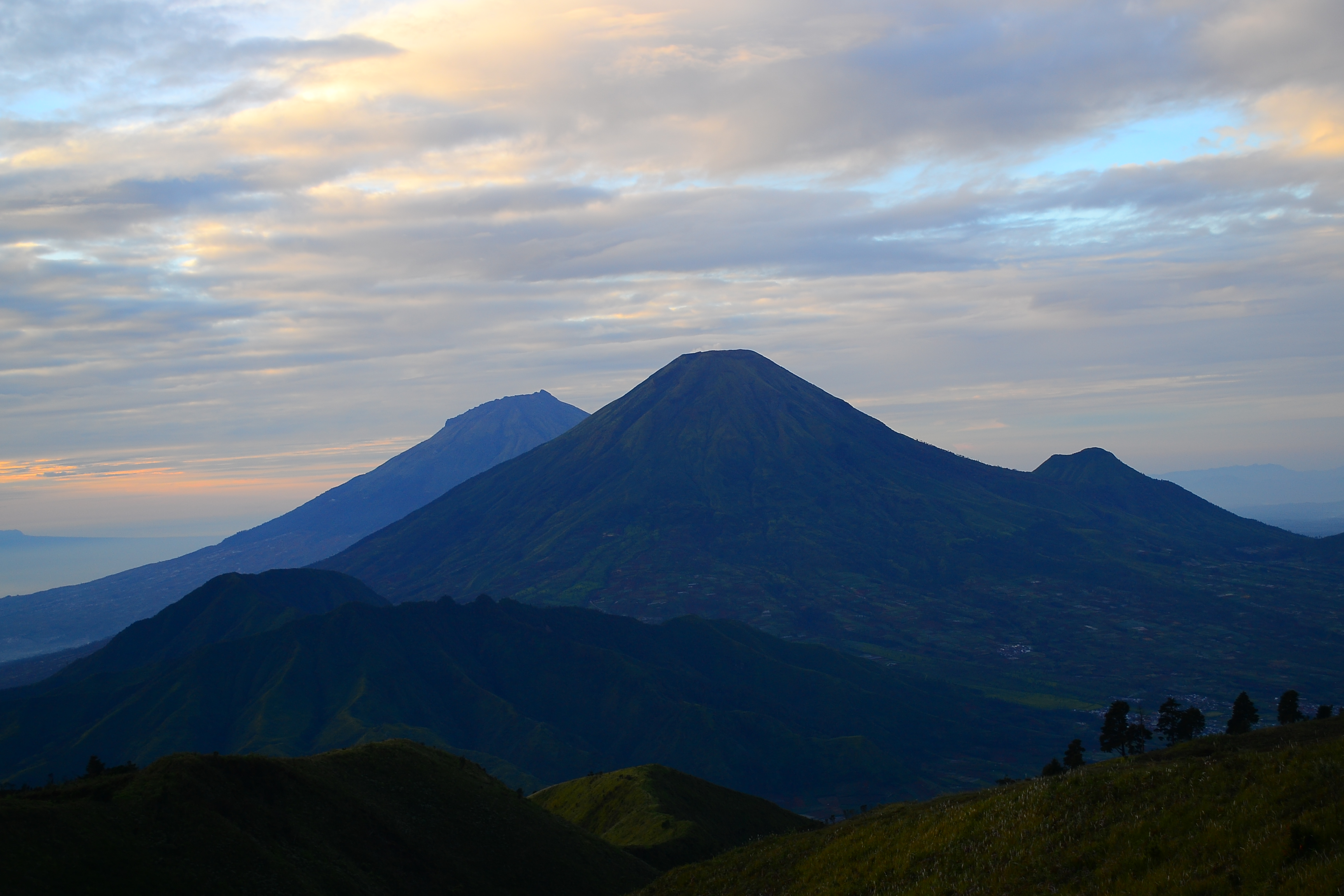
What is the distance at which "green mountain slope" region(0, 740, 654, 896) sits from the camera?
45.5 meters

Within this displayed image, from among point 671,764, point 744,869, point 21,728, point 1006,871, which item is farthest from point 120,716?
point 1006,871

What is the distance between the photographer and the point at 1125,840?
25.4 metres

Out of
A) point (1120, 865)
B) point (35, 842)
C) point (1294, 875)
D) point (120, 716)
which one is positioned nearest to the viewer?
point (1294, 875)

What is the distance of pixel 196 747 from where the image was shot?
181 m

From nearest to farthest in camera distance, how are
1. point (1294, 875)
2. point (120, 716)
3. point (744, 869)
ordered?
point (1294, 875)
point (744, 869)
point (120, 716)

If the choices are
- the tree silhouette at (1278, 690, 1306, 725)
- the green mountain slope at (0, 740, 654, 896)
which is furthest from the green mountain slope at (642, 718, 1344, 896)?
the tree silhouette at (1278, 690, 1306, 725)

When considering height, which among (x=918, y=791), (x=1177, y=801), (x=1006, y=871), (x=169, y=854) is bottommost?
(x=918, y=791)

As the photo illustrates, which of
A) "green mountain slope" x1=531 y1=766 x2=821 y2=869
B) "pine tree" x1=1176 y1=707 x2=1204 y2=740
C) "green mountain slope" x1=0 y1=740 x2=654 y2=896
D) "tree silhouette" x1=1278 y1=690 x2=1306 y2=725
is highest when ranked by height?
"green mountain slope" x1=0 y1=740 x2=654 y2=896

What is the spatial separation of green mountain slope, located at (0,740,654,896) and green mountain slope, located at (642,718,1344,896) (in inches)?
1172

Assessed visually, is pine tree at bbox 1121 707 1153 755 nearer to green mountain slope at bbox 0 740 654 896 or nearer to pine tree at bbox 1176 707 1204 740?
pine tree at bbox 1176 707 1204 740

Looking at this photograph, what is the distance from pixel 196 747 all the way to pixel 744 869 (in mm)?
177973

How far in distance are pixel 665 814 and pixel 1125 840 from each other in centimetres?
7034

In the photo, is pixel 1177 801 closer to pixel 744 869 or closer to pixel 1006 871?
pixel 1006 871

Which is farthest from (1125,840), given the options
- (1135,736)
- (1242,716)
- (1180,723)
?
(1180,723)
